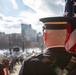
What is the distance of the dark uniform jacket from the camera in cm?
334

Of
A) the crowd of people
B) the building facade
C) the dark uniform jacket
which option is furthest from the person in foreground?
the building facade

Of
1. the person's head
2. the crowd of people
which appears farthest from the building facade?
the person's head

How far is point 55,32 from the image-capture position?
3.36 m

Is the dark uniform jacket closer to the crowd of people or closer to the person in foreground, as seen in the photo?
the person in foreground

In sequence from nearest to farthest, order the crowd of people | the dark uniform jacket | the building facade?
the dark uniform jacket, the crowd of people, the building facade

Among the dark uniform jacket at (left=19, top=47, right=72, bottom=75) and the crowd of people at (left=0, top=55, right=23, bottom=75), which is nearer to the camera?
the dark uniform jacket at (left=19, top=47, right=72, bottom=75)

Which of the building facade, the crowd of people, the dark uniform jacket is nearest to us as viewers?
the dark uniform jacket

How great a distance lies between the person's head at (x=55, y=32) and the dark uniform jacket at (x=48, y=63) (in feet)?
0.24

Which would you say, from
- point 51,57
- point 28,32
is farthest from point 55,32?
point 28,32

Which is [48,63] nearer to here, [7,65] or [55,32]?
[55,32]

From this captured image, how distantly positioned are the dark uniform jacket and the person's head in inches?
2.8

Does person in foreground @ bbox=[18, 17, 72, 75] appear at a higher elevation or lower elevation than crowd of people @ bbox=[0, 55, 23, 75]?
higher

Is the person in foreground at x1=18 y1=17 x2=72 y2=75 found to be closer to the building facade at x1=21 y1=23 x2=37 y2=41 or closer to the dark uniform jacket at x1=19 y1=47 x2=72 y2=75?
the dark uniform jacket at x1=19 y1=47 x2=72 y2=75

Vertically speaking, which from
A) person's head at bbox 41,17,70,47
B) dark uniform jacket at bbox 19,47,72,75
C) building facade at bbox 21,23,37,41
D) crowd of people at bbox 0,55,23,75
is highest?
person's head at bbox 41,17,70,47
